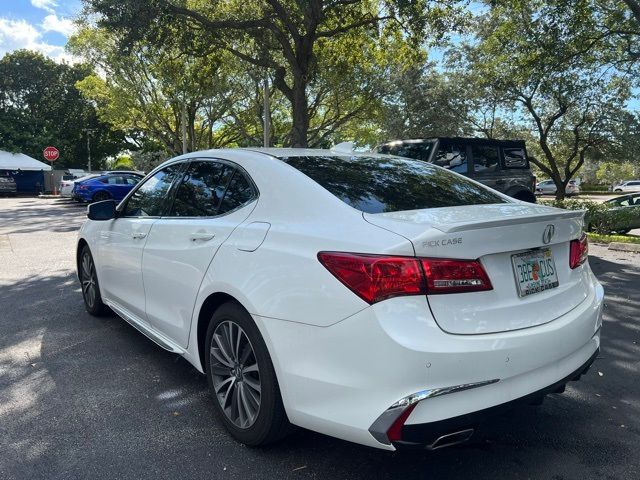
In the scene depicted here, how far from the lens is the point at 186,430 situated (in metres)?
2.94

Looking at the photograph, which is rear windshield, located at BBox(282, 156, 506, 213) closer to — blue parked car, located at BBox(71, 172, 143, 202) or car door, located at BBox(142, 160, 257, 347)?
car door, located at BBox(142, 160, 257, 347)

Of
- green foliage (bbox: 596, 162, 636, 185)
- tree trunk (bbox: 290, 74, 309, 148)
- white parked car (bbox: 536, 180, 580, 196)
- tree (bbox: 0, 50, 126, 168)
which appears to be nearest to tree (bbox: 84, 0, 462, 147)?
tree trunk (bbox: 290, 74, 309, 148)

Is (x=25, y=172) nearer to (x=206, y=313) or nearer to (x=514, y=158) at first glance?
(x=514, y=158)

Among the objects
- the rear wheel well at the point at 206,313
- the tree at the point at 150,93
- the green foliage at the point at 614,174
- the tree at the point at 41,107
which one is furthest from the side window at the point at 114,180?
the green foliage at the point at 614,174

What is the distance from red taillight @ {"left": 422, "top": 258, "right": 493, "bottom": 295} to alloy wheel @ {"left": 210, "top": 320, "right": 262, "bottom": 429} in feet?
3.40

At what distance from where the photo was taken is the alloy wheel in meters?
2.64

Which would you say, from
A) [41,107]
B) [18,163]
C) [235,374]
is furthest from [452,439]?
[41,107]

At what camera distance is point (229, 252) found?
2732mm

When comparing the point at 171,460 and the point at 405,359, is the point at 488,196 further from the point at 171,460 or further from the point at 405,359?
the point at 171,460

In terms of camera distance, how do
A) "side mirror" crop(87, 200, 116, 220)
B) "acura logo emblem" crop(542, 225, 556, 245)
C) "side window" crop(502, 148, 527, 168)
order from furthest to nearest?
"side window" crop(502, 148, 527, 168) → "side mirror" crop(87, 200, 116, 220) → "acura logo emblem" crop(542, 225, 556, 245)

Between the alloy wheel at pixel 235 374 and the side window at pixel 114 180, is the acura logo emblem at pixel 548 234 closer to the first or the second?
the alloy wheel at pixel 235 374

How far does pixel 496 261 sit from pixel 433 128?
901 inches

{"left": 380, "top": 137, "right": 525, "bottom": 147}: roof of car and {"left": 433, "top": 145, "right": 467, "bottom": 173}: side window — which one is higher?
{"left": 380, "top": 137, "right": 525, "bottom": 147}: roof of car

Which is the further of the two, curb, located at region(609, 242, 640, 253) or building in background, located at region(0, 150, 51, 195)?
building in background, located at region(0, 150, 51, 195)
